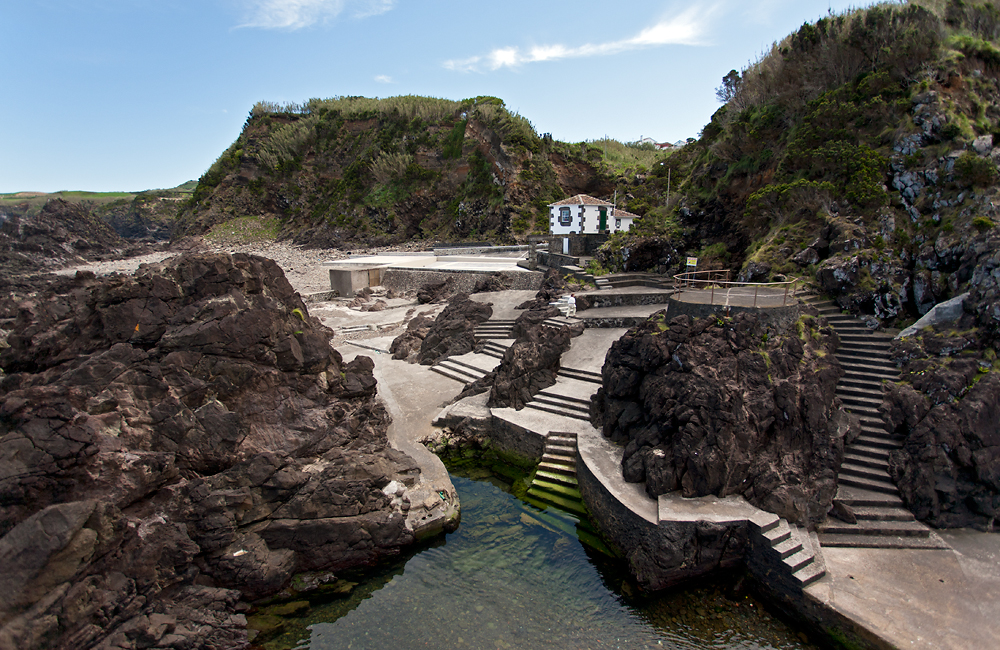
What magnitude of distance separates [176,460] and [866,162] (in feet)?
63.7

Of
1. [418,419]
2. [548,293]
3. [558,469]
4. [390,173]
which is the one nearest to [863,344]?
[558,469]

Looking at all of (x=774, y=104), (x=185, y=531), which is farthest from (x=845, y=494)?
(x=774, y=104)

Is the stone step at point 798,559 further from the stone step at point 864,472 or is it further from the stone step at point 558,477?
the stone step at point 558,477

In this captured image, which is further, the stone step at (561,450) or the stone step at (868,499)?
the stone step at (561,450)

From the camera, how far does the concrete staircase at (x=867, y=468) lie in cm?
864

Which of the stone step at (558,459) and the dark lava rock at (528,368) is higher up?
the dark lava rock at (528,368)

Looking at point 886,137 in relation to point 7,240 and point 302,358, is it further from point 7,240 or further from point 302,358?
point 7,240

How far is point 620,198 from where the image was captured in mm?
38500

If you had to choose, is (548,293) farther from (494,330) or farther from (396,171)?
(396,171)

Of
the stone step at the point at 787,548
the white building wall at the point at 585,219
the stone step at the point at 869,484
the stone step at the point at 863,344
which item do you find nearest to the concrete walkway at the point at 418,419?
the stone step at the point at 787,548

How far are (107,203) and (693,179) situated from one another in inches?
3516

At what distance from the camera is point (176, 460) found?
7812 mm

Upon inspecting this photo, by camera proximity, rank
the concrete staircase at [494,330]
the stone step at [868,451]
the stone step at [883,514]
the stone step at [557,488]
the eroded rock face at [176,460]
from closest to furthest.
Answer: the eroded rock face at [176,460]
the stone step at [883,514]
the stone step at [868,451]
the stone step at [557,488]
the concrete staircase at [494,330]

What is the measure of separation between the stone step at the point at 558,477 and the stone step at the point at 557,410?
1.80 meters
